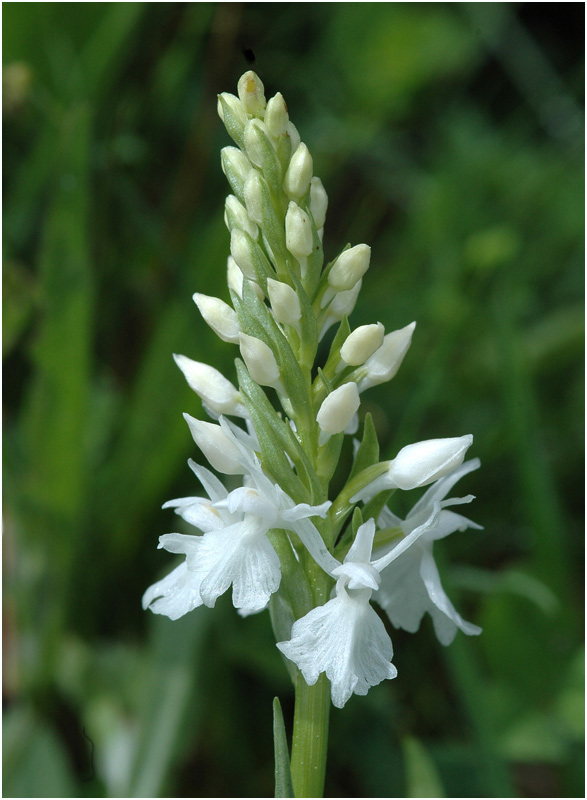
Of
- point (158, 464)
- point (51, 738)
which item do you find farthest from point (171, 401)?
point (51, 738)

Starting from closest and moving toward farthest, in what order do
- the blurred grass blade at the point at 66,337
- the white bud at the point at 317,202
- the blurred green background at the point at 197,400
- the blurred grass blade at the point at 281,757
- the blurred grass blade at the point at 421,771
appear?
the blurred grass blade at the point at 281,757, the white bud at the point at 317,202, the blurred grass blade at the point at 421,771, the blurred green background at the point at 197,400, the blurred grass blade at the point at 66,337

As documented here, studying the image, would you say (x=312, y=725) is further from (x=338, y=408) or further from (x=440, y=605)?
(x=338, y=408)

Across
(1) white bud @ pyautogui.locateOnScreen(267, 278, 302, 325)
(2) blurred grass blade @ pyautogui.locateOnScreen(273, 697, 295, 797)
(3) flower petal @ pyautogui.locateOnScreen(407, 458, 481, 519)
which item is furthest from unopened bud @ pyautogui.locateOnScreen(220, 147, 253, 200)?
(2) blurred grass blade @ pyautogui.locateOnScreen(273, 697, 295, 797)

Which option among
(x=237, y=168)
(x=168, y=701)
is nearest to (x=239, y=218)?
(x=237, y=168)

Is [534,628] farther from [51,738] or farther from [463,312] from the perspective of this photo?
[51,738]

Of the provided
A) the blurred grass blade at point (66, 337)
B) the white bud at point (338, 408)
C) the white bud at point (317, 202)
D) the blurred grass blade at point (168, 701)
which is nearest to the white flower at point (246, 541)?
the white bud at point (338, 408)

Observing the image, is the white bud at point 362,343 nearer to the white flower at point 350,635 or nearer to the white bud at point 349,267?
the white bud at point 349,267
